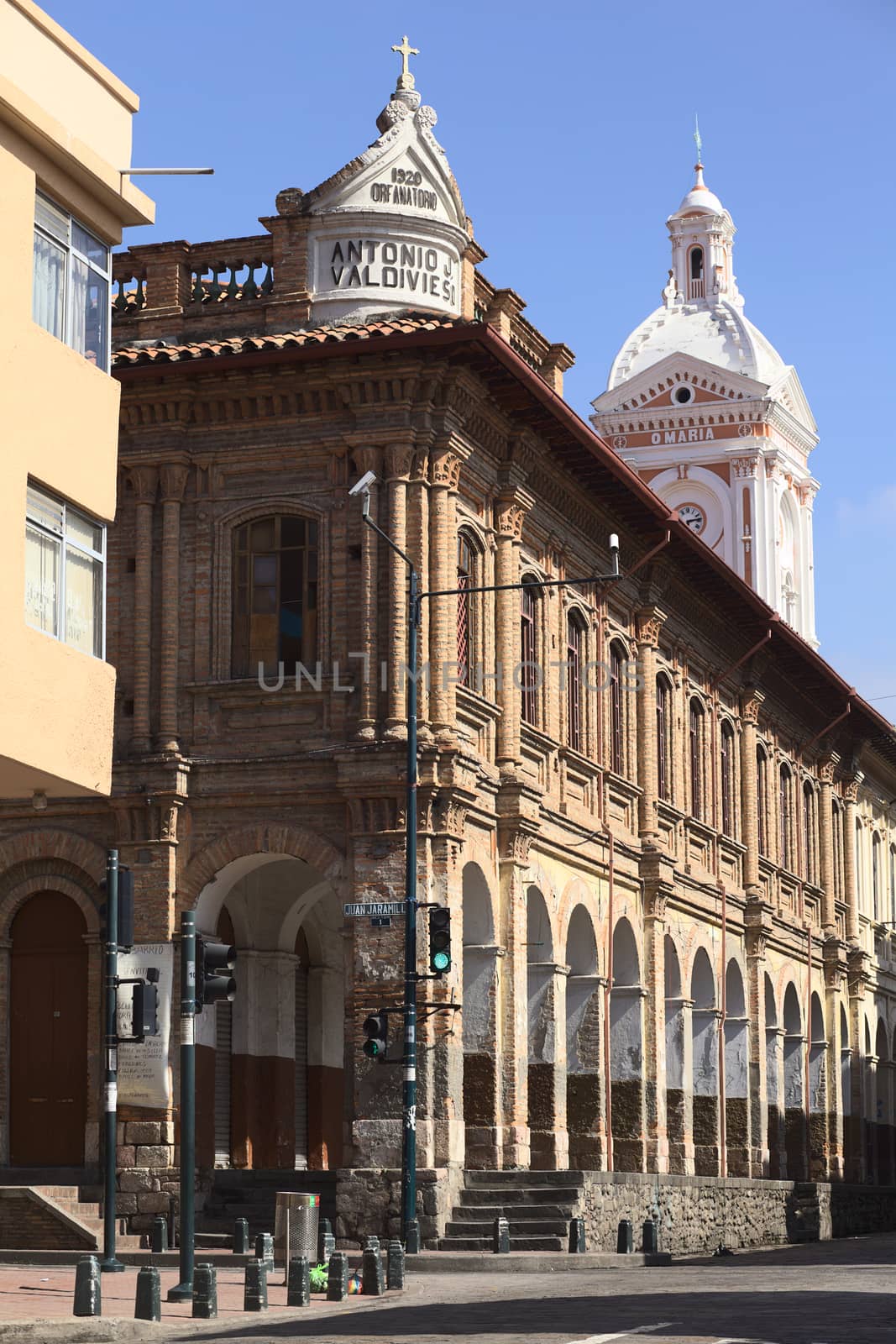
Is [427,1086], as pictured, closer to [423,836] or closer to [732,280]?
[423,836]

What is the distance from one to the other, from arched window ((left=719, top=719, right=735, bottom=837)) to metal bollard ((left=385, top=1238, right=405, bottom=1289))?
69.6ft

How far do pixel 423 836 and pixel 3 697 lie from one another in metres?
10.8

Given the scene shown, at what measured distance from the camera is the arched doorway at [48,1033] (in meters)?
30.3

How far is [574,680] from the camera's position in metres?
35.1

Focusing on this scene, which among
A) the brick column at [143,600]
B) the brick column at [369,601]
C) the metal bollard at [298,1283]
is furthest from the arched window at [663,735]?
the metal bollard at [298,1283]

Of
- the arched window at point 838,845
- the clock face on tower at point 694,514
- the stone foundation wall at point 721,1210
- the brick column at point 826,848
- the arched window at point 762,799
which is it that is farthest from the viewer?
the clock face on tower at point 694,514

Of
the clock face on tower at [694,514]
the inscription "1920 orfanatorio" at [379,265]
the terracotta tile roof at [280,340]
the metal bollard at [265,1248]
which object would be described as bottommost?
the metal bollard at [265,1248]

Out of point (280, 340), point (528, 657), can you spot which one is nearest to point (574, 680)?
point (528, 657)

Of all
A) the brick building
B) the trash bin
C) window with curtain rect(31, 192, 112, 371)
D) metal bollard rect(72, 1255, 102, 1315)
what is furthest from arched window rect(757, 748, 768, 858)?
metal bollard rect(72, 1255, 102, 1315)

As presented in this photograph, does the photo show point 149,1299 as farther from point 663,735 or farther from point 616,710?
point 663,735

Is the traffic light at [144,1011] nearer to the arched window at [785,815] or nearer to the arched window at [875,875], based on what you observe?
the arched window at [785,815]

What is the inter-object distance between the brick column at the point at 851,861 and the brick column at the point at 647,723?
15925mm

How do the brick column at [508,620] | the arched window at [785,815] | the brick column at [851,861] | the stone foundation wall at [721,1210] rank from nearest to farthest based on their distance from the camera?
the stone foundation wall at [721,1210]
the brick column at [508,620]
the arched window at [785,815]
the brick column at [851,861]

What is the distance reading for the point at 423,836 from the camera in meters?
28.7
